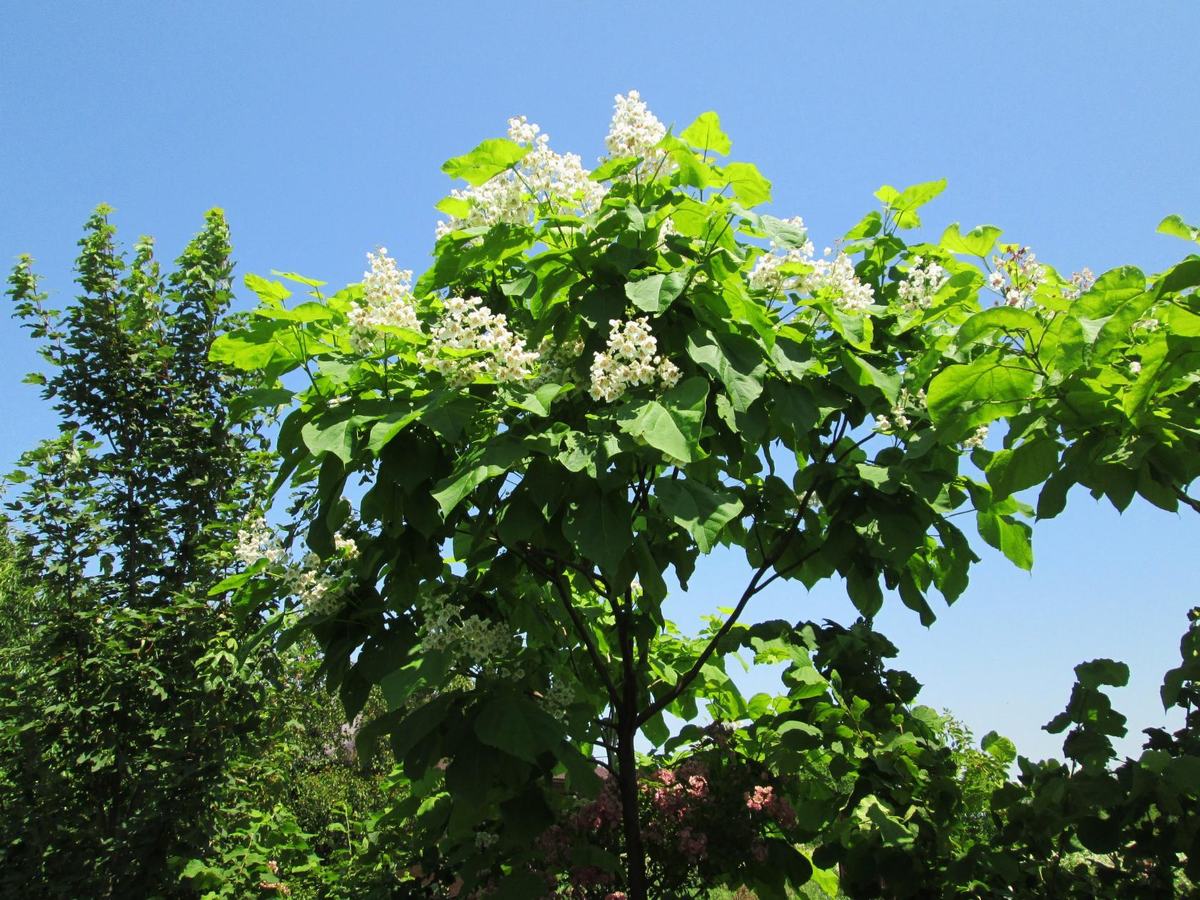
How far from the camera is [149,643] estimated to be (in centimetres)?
488

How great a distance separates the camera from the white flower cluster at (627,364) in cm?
221

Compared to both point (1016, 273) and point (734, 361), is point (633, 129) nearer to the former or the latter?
point (734, 361)

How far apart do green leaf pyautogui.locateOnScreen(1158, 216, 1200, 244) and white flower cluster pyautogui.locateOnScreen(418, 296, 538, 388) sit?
58.9 inches

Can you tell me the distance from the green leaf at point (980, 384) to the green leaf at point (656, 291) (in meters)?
0.68

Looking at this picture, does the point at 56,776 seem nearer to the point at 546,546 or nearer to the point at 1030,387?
the point at 546,546

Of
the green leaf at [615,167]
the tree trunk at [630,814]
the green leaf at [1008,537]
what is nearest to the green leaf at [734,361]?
the green leaf at [615,167]

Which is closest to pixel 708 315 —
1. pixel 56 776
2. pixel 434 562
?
pixel 434 562

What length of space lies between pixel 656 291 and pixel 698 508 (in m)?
0.56

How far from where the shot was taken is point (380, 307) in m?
2.34

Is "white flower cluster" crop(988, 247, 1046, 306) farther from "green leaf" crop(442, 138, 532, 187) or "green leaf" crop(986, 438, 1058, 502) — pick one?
"green leaf" crop(442, 138, 532, 187)

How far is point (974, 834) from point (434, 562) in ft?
6.94

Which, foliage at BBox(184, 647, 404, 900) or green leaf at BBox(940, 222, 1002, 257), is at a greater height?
green leaf at BBox(940, 222, 1002, 257)

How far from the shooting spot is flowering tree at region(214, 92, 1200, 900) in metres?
2.05

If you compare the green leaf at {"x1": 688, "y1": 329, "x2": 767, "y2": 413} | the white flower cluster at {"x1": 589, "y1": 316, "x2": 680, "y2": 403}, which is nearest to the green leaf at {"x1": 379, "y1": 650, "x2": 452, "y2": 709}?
the white flower cluster at {"x1": 589, "y1": 316, "x2": 680, "y2": 403}
